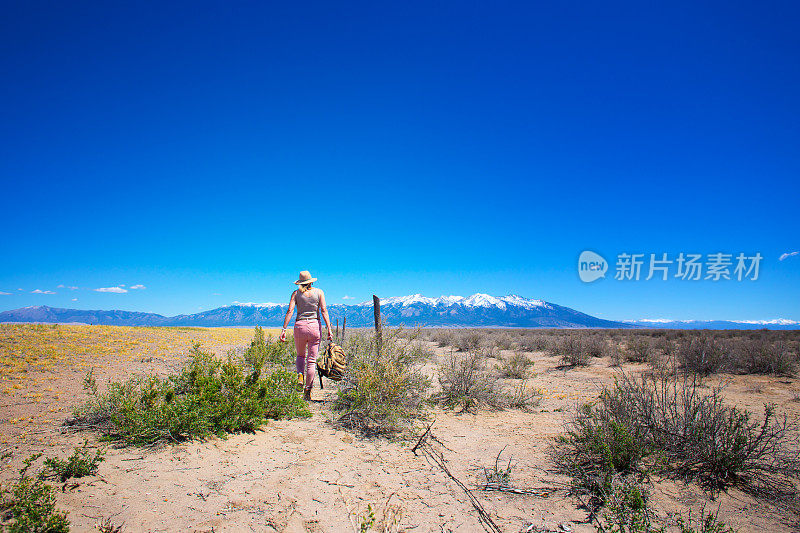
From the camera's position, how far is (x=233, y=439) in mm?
4273

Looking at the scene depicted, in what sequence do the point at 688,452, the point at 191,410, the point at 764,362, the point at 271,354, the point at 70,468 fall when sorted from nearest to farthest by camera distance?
the point at 70,468, the point at 688,452, the point at 191,410, the point at 764,362, the point at 271,354

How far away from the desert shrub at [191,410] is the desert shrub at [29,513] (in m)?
1.22

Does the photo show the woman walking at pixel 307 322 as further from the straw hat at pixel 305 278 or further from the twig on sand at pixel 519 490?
the twig on sand at pixel 519 490

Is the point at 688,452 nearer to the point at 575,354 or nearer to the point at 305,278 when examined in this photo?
the point at 305,278

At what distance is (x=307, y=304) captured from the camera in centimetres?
598

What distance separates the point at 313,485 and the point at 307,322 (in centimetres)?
290

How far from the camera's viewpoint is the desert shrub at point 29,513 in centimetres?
232

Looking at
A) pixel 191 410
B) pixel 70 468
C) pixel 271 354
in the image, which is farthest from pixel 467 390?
pixel 271 354

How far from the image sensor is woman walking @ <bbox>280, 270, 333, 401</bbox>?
5.90m

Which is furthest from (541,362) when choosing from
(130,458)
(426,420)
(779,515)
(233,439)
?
(130,458)

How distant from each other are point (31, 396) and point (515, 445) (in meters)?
7.91

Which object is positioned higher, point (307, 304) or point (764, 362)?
point (307, 304)

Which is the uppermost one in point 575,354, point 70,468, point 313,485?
point 70,468

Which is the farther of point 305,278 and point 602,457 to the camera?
point 305,278
